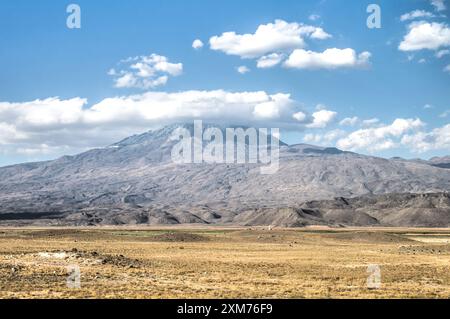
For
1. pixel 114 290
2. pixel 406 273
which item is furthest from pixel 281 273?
pixel 114 290

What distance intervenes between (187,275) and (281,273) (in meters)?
7.65

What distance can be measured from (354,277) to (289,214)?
13912 centimetres

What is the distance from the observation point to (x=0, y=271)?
40.0 meters
